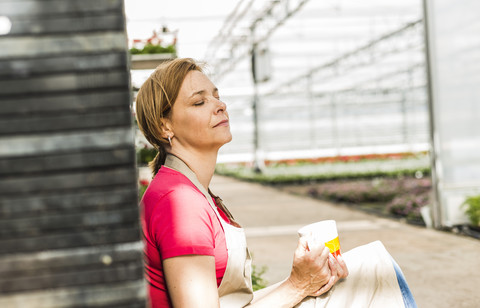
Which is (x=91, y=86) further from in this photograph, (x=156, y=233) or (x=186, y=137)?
(x=186, y=137)

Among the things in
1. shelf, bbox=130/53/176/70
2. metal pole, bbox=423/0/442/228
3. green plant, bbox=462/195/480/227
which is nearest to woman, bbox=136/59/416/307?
shelf, bbox=130/53/176/70

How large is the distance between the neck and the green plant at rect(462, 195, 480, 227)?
17.0 feet

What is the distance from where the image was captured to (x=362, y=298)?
1.97 meters

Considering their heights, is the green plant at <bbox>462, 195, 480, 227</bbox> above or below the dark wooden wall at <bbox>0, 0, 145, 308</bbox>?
below

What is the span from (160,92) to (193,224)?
520mm

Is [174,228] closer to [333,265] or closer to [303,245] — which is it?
[303,245]

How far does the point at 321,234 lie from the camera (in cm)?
185

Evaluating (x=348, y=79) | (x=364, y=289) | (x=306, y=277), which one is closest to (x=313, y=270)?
(x=306, y=277)

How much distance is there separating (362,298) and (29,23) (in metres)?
1.44

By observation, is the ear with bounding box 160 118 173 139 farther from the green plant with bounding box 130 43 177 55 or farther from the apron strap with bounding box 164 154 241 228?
the green plant with bounding box 130 43 177 55

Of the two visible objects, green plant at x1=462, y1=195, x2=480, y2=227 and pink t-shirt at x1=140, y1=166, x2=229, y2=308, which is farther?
green plant at x1=462, y1=195, x2=480, y2=227

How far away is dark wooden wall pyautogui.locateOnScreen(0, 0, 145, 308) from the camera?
2.96 feet

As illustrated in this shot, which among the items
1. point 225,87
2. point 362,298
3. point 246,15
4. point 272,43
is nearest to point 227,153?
point 225,87

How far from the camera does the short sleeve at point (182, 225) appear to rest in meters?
1.50
